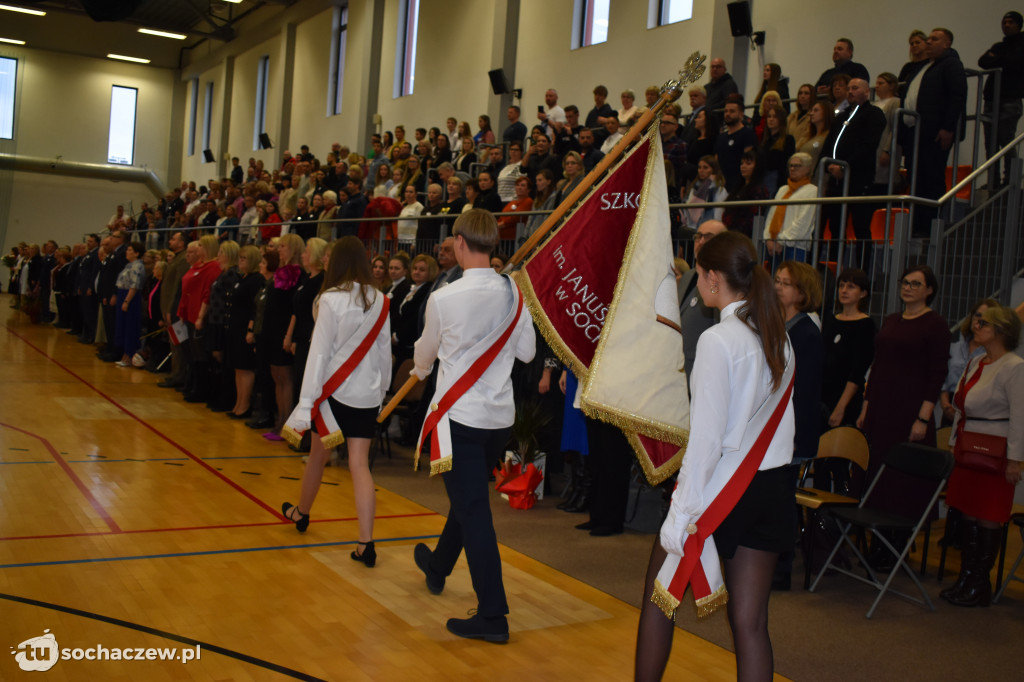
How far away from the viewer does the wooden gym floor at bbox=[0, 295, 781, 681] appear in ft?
11.4

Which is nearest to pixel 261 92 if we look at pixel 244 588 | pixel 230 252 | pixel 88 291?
pixel 88 291

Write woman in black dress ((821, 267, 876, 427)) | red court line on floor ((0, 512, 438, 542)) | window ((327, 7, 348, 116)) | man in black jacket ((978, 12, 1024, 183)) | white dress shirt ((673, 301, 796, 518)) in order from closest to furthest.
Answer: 1. white dress shirt ((673, 301, 796, 518))
2. red court line on floor ((0, 512, 438, 542))
3. woman in black dress ((821, 267, 876, 427))
4. man in black jacket ((978, 12, 1024, 183))
5. window ((327, 7, 348, 116))

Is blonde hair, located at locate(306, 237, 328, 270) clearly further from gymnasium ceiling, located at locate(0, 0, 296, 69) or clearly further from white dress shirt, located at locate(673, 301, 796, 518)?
gymnasium ceiling, located at locate(0, 0, 296, 69)

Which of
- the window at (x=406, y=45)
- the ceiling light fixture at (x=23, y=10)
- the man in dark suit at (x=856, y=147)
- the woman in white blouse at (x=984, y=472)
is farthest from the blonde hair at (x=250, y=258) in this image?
the ceiling light fixture at (x=23, y=10)

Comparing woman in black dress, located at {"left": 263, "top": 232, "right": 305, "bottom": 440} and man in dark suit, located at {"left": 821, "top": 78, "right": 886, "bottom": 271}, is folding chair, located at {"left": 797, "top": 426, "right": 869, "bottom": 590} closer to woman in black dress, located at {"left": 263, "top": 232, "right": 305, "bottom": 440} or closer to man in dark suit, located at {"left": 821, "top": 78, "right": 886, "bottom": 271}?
man in dark suit, located at {"left": 821, "top": 78, "right": 886, "bottom": 271}

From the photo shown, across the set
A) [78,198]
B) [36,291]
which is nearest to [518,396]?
[36,291]

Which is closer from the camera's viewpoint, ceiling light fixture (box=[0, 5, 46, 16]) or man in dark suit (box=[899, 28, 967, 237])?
A: man in dark suit (box=[899, 28, 967, 237])

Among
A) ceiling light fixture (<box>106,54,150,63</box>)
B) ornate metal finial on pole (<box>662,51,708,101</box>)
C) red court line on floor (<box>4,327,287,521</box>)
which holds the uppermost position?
ceiling light fixture (<box>106,54,150,63</box>)

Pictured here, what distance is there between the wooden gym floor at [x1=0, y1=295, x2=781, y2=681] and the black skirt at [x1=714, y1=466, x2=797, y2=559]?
1.17 meters

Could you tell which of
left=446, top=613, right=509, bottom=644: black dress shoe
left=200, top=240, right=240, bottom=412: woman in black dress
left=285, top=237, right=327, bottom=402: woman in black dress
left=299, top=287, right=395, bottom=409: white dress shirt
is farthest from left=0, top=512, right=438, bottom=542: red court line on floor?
left=200, top=240, right=240, bottom=412: woman in black dress

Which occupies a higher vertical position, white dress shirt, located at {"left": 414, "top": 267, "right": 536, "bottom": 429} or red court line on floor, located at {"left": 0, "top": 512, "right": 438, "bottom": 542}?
white dress shirt, located at {"left": 414, "top": 267, "right": 536, "bottom": 429}

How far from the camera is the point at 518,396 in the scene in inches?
280

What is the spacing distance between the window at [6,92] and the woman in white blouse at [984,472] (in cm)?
2344

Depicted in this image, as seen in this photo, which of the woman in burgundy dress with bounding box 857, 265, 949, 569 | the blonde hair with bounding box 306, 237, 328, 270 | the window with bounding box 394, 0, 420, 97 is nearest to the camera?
the woman in burgundy dress with bounding box 857, 265, 949, 569
